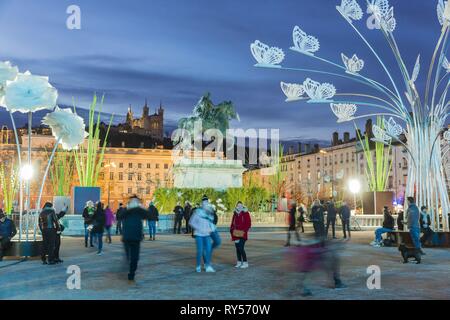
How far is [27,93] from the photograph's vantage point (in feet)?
54.9

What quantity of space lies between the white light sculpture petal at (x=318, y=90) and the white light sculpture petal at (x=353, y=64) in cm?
123

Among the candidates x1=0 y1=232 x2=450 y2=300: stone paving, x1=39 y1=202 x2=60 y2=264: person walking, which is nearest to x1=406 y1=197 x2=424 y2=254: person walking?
x1=0 y1=232 x2=450 y2=300: stone paving

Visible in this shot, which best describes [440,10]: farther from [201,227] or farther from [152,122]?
[152,122]

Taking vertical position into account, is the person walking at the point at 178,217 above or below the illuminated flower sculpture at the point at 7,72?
below

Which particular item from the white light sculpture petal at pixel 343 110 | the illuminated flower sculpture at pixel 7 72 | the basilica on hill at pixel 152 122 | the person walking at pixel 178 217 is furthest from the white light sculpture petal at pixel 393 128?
the basilica on hill at pixel 152 122

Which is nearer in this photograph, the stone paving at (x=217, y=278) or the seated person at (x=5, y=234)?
the stone paving at (x=217, y=278)

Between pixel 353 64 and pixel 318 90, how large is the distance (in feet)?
6.00

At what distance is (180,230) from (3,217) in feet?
52.7

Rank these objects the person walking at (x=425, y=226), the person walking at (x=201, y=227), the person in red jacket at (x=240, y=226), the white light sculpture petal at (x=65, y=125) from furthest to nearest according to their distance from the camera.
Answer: the person walking at (x=425, y=226) → the white light sculpture petal at (x=65, y=125) → the person in red jacket at (x=240, y=226) → the person walking at (x=201, y=227)

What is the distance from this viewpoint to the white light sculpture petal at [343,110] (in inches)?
906

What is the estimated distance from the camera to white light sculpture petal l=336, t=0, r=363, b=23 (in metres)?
21.9

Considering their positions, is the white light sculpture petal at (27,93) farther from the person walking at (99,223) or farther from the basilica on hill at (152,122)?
the basilica on hill at (152,122)

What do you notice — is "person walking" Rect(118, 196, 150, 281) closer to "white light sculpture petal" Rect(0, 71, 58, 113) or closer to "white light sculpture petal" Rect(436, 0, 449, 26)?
"white light sculpture petal" Rect(0, 71, 58, 113)
